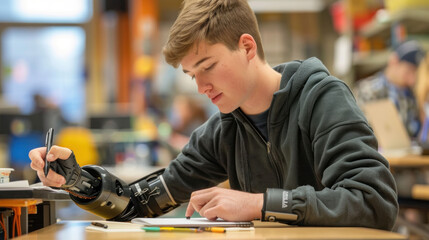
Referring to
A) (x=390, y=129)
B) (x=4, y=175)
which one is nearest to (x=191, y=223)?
(x=4, y=175)

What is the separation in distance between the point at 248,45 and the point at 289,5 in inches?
357

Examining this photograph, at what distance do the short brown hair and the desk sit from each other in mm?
463

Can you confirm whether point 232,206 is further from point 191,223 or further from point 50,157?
point 50,157

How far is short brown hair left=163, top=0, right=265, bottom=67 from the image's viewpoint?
4.76ft

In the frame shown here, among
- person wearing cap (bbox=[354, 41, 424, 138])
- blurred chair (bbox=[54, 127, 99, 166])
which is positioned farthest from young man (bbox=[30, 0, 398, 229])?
blurred chair (bbox=[54, 127, 99, 166])

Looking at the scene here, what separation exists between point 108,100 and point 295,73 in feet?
35.3

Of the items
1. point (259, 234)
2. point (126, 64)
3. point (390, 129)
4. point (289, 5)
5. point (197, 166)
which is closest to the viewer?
point (259, 234)

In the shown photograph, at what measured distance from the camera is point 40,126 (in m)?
7.50

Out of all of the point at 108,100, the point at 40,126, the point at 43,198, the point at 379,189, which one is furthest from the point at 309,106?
the point at 108,100

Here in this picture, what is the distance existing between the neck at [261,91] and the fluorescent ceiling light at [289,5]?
8.44 m

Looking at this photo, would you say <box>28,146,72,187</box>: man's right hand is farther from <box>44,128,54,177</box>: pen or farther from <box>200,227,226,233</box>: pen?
<box>200,227,226,233</box>: pen

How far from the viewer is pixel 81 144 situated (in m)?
6.98

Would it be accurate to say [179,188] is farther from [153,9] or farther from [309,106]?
[153,9]

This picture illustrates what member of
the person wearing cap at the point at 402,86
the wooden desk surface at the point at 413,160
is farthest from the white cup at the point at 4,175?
the person wearing cap at the point at 402,86
